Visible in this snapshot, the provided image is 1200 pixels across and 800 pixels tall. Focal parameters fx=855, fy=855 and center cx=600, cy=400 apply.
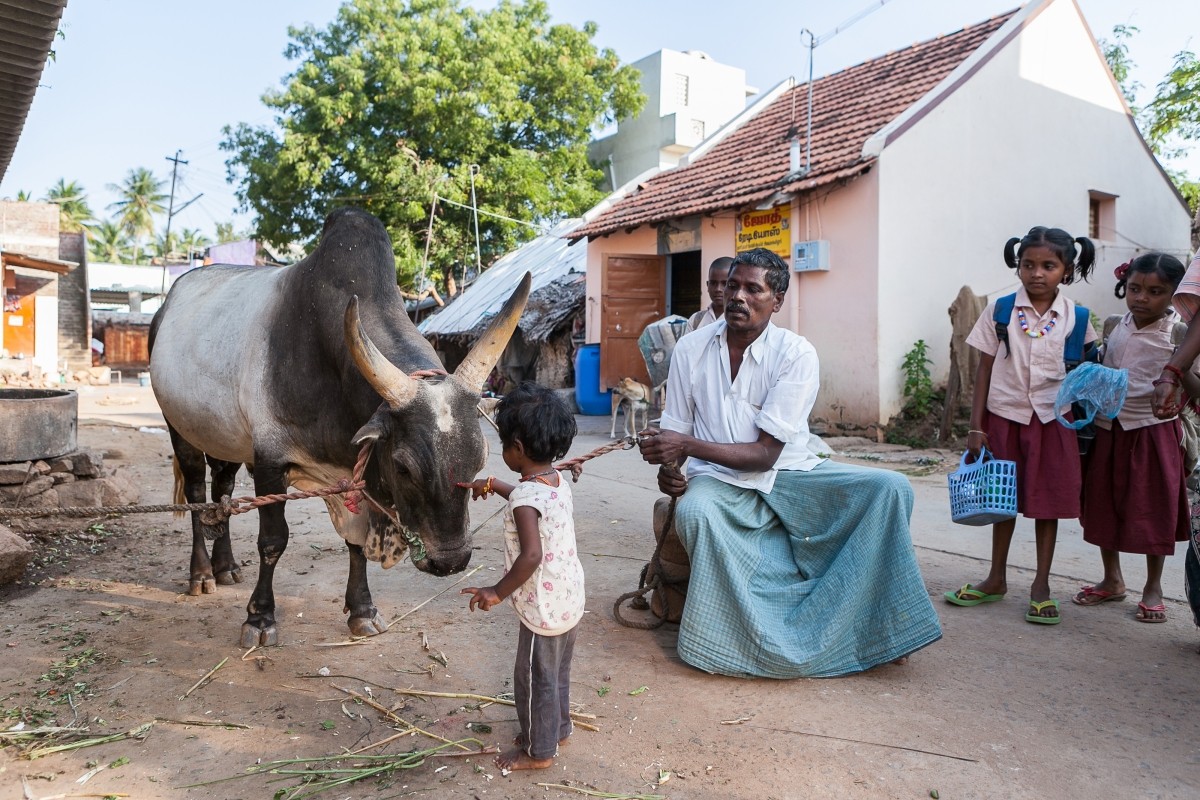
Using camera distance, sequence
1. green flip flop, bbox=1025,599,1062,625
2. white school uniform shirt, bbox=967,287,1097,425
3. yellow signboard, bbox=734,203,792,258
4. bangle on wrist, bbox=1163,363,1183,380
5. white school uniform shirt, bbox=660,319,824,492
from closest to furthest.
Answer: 1. bangle on wrist, bbox=1163,363,1183,380
2. white school uniform shirt, bbox=660,319,824,492
3. green flip flop, bbox=1025,599,1062,625
4. white school uniform shirt, bbox=967,287,1097,425
5. yellow signboard, bbox=734,203,792,258

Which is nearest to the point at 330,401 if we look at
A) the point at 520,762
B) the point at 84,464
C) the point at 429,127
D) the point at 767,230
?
the point at 520,762

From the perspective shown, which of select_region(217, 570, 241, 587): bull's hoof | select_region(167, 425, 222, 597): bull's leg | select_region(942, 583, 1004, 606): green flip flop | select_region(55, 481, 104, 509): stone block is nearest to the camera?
select_region(942, 583, 1004, 606): green flip flop

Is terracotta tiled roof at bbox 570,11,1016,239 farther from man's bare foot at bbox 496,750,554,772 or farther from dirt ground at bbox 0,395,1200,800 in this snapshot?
man's bare foot at bbox 496,750,554,772

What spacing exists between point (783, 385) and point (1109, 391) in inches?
56.6

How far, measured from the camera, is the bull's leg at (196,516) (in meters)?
4.32

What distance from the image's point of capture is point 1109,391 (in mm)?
3527

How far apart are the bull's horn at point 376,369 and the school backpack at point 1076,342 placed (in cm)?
263

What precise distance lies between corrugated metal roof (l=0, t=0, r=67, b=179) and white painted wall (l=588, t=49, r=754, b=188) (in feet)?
68.4

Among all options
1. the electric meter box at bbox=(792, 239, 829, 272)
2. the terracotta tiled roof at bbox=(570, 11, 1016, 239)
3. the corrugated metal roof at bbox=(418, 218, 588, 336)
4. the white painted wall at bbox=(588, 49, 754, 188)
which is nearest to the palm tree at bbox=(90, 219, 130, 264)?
the white painted wall at bbox=(588, 49, 754, 188)

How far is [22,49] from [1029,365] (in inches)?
183

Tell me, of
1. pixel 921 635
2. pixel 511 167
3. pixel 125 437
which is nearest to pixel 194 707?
pixel 921 635

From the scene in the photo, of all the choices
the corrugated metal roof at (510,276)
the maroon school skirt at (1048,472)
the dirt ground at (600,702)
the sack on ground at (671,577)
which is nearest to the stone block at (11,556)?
the dirt ground at (600,702)

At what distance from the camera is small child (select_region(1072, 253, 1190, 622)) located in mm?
3666

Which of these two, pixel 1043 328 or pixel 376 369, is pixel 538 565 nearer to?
pixel 376 369
